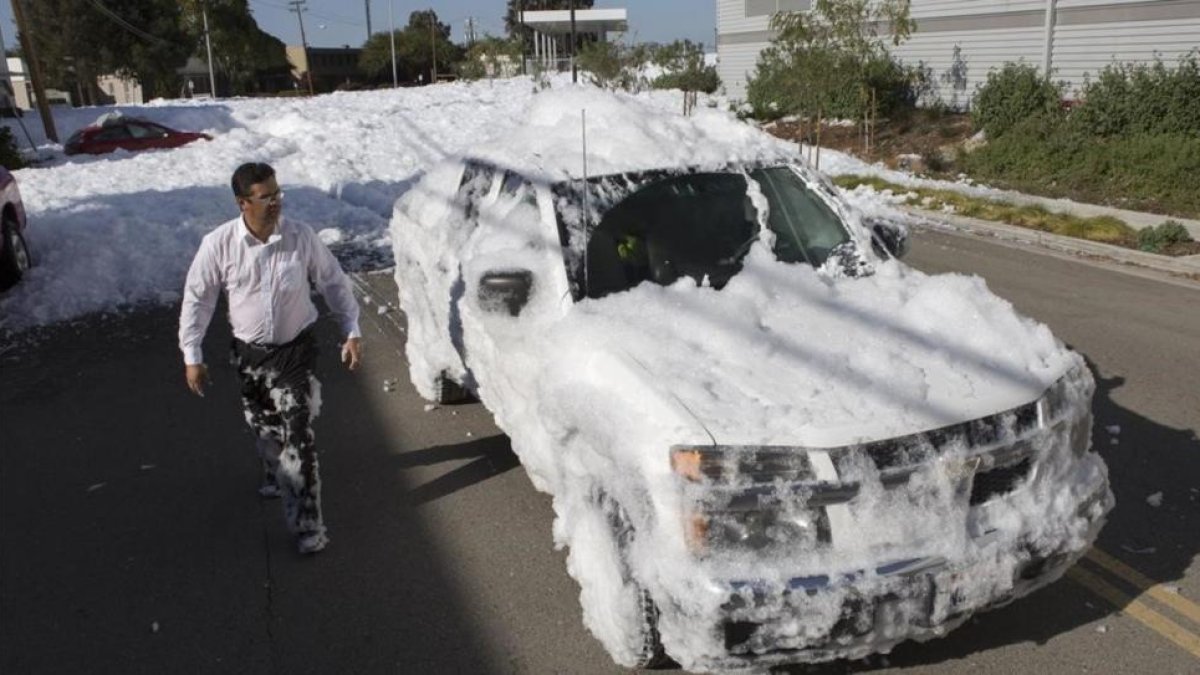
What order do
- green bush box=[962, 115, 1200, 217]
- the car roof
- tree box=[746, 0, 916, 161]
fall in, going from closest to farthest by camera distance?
the car roof
green bush box=[962, 115, 1200, 217]
tree box=[746, 0, 916, 161]

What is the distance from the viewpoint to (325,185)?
15.6m

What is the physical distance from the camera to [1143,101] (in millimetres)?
17391

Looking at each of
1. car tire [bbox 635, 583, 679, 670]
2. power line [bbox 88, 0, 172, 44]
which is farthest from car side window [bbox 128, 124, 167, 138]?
power line [bbox 88, 0, 172, 44]

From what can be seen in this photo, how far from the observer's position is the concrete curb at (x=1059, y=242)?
35.0 ft

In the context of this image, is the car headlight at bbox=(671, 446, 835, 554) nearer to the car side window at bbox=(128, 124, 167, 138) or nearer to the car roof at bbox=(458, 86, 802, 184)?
the car roof at bbox=(458, 86, 802, 184)

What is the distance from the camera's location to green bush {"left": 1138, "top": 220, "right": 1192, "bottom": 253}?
11336mm

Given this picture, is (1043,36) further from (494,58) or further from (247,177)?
(494,58)

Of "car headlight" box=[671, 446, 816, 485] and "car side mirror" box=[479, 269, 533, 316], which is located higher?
"car side mirror" box=[479, 269, 533, 316]

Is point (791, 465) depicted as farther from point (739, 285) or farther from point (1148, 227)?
point (1148, 227)

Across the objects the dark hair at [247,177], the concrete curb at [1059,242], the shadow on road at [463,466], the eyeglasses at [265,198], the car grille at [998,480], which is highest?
the dark hair at [247,177]

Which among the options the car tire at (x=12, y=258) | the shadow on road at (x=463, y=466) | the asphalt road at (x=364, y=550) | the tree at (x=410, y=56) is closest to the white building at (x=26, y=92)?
the tree at (x=410, y=56)

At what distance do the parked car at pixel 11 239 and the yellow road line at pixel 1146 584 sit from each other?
9.77m

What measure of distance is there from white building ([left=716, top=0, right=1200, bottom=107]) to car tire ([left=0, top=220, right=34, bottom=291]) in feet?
63.4

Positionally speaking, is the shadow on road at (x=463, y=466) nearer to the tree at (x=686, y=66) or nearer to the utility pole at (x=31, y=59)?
the utility pole at (x=31, y=59)
